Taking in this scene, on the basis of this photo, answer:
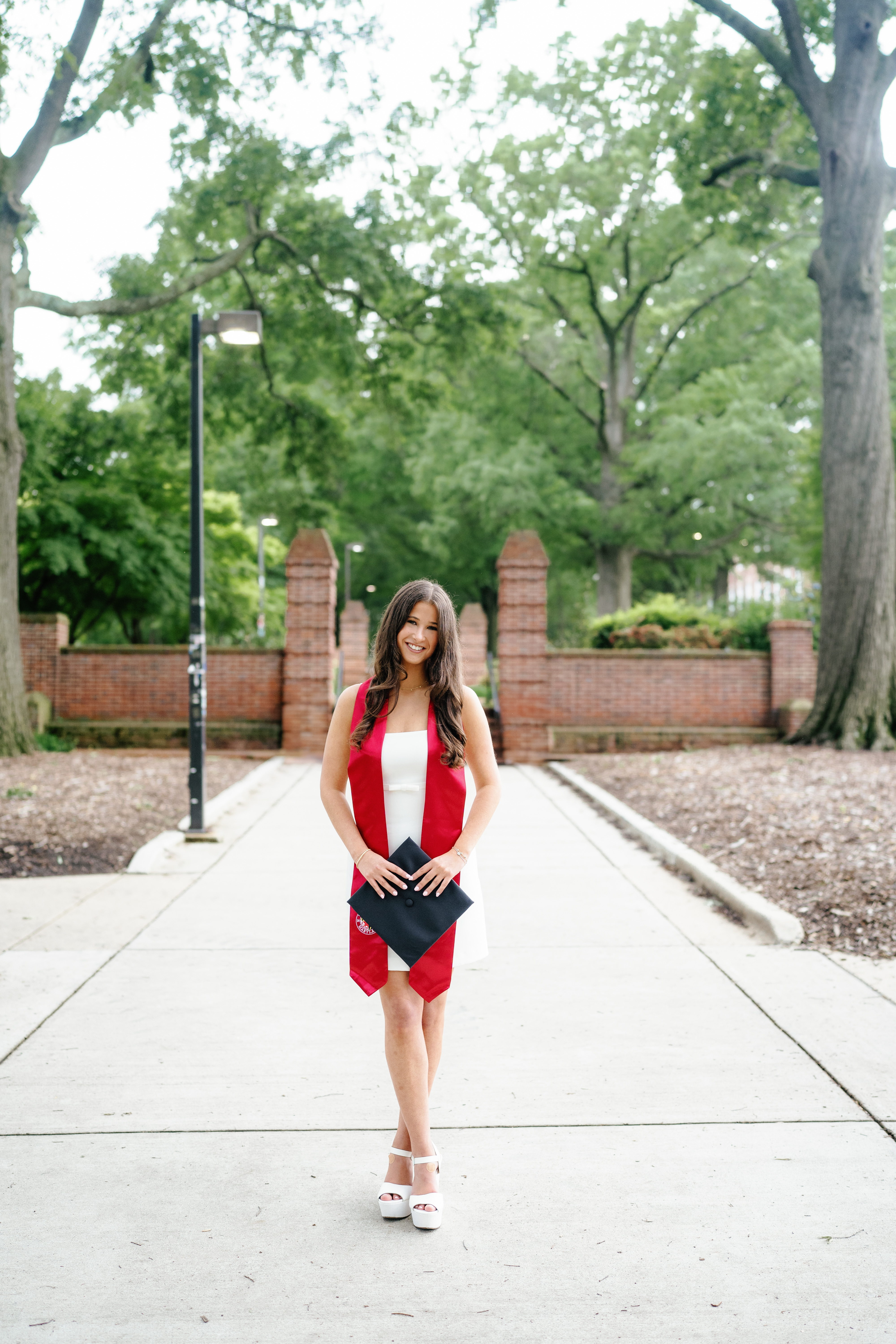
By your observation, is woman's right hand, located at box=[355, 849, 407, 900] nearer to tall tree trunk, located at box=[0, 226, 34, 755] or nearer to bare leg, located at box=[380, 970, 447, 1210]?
bare leg, located at box=[380, 970, 447, 1210]

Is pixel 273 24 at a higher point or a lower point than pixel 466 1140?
higher

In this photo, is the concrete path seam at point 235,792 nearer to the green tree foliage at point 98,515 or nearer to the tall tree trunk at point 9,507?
the tall tree trunk at point 9,507

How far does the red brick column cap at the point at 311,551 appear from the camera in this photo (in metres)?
18.0

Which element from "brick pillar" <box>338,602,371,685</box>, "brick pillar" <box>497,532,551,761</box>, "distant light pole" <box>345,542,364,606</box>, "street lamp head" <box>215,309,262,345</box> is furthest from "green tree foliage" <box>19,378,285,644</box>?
"distant light pole" <box>345,542,364,606</box>

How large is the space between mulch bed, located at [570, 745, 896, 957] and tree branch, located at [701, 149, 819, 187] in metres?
8.17

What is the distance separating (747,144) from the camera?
18172 mm

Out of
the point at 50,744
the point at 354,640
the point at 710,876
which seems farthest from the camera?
the point at 354,640

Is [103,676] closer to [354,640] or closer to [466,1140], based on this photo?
[466,1140]

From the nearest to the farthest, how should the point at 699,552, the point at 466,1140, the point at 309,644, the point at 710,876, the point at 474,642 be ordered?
the point at 466,1140, the point at 710,876, the point at 309,644, the point at 474,642, the point at 699,552

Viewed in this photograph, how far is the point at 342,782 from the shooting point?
3457 mm

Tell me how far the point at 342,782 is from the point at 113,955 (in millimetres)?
3251

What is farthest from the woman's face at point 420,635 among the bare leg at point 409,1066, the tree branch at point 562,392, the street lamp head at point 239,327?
the tree branch at point 562,392

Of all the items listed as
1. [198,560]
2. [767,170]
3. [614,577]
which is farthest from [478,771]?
[614,577]

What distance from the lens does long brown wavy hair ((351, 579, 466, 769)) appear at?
338 centimetres
